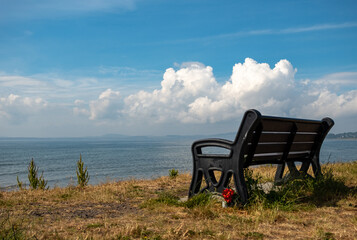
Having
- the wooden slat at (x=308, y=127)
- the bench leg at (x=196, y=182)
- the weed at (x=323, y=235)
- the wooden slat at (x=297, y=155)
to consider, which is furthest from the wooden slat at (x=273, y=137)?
the weed at (x=323, y=235)

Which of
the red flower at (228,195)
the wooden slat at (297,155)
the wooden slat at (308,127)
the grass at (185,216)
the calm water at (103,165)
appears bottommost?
the calm water at (103,165)

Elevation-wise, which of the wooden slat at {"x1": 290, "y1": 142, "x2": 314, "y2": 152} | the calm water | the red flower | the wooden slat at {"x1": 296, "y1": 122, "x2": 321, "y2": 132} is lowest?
the calm water

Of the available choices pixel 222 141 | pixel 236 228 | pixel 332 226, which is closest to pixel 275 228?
pixel 236 228

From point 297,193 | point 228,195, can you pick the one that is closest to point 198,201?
point 228,195

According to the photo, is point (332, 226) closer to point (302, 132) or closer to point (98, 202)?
point (302, 132)

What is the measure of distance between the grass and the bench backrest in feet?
1.45

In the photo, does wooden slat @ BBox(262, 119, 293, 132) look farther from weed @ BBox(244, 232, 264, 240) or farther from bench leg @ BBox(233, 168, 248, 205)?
weed @ BBox(244, 232, 264, 240)

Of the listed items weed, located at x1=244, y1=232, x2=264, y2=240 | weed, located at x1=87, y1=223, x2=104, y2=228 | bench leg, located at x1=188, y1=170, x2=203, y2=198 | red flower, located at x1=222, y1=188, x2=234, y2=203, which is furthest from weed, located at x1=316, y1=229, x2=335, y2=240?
weed, located at x1=87, y1=223, x2=104, y2=228

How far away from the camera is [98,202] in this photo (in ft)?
19.5

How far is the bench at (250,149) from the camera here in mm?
4645

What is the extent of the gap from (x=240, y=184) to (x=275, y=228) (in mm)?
1006

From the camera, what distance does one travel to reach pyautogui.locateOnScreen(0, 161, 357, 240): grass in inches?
136

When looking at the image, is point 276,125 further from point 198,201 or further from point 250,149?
point 198,201

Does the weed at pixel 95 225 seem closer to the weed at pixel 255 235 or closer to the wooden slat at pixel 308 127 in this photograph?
the weed at pixel 255 235
